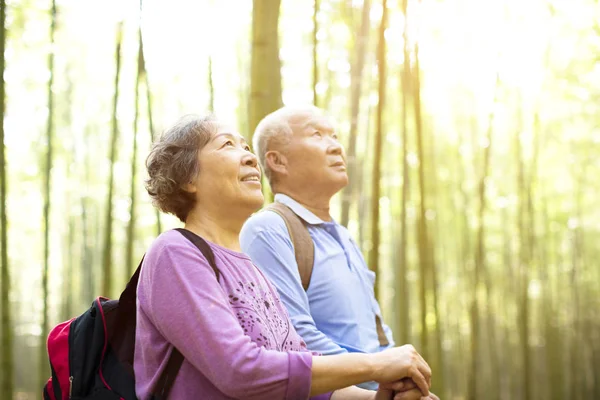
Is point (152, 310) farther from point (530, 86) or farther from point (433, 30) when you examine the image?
point (530, 86)

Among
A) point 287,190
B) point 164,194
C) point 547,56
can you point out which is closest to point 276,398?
point 164,194

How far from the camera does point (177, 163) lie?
5.46ft

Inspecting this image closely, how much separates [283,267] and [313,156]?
1.57 feet

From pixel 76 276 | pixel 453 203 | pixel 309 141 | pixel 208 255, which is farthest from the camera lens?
pixel 76 276

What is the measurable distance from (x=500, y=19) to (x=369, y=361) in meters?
5.07

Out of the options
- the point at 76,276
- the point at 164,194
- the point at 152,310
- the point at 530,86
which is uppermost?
the point at 530,86

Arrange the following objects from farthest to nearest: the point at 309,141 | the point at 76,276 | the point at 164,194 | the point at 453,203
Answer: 1. the point at 76,276
2. the point at 453,203
3. the point at 309,141
4. the point at 164,194

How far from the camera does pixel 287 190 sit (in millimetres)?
2334

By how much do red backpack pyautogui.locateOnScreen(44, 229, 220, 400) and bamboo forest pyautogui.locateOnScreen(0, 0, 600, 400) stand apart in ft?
4.23

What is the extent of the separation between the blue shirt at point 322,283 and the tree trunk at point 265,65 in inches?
20.7

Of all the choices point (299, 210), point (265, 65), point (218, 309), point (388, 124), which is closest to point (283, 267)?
point (299, 210)

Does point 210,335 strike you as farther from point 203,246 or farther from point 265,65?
point 265,65

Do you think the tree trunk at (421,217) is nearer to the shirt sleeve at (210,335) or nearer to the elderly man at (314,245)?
the elderly man at (314,245)

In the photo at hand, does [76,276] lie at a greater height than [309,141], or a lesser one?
lesser
